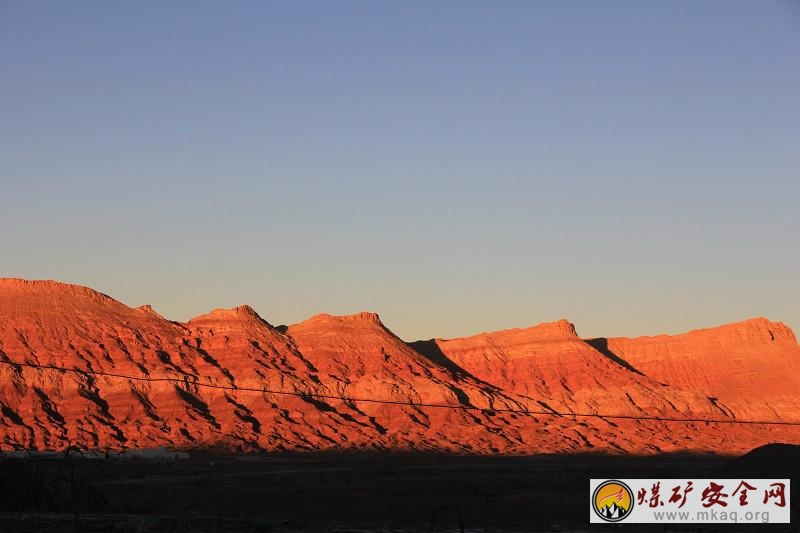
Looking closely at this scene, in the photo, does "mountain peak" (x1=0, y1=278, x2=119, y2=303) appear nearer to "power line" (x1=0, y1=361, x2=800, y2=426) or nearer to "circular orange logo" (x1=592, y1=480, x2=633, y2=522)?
"power line" (x1=0, y1=361, x2=800, y2=426)

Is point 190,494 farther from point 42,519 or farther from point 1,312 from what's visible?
point 1,312

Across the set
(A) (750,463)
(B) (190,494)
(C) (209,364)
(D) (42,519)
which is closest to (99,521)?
(D) (42,519)

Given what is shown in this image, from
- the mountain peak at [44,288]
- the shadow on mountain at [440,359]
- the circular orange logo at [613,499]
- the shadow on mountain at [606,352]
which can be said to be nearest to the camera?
the circular orange logo at [613,499]

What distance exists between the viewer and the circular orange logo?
32719 mm

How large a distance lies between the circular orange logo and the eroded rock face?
71.0 metres

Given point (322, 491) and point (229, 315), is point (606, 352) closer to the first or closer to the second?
point (229, 315)

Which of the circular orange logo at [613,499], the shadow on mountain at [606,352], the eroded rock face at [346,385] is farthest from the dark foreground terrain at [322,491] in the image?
the shadow on mountain at [606,352]

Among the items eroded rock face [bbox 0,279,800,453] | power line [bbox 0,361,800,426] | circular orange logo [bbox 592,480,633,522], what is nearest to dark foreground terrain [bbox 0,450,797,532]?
circular orange logo [bbox 592,480,633,522]

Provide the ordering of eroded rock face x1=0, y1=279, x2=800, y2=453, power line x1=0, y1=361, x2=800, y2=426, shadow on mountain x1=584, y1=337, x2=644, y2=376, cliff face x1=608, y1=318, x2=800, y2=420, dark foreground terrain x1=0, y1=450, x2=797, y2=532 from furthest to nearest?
shadow on mountain x1=584, y1=337, x2=644, y2=376 → cliff face x1=608, y1=318, x2=800, y2=420 → power line x1=0, y1=361, x2=800, y2=426 → eroded rock face x1=0, y1=279, x2=800, y2=453 → dark foreground terrain x1=0, y1=450, x2=797, y2=532

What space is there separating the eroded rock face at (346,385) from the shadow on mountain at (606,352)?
79cm

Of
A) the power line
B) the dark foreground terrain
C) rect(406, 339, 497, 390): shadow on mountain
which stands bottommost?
the dark foreground terrain

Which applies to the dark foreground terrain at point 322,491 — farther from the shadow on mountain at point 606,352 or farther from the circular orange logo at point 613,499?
the shadow on mountain at point 606,352

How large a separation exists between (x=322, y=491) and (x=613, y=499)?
1119 inches

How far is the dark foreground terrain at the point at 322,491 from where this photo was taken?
38500mm
